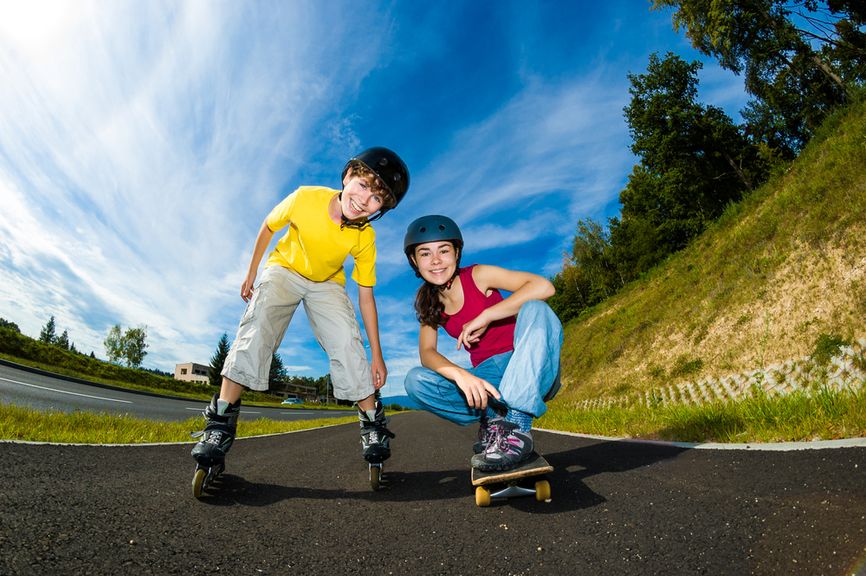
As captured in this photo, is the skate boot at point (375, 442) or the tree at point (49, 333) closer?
the skate boot at point (375, 442)

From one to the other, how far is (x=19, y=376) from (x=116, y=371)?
12.6 meters

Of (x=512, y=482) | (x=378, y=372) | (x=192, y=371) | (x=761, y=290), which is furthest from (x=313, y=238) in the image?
(x=192, y=371)

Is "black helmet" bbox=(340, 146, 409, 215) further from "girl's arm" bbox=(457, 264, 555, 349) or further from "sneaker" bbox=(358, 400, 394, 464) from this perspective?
"sneaker" bbox=(358, 400, 394, 464)

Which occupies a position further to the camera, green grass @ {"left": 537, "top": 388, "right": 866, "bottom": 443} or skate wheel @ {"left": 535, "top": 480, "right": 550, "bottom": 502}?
green grass @ {"left": 537, "top": 388, "right": 866, "bottom": 443}

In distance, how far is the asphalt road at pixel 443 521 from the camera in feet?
4.59

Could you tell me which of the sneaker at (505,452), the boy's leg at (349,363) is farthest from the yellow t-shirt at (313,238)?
the sneaker at (505,452)

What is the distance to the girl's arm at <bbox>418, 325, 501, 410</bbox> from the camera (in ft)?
7.68

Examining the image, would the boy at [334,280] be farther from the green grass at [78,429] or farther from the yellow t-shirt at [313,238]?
the green grass at [78,429]

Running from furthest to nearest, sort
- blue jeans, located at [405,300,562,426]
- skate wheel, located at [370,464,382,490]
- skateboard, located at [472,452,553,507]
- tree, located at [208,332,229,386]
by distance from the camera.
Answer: tree, located at [208,332,229,386] < skate wheel, located at [370,464,382,490] < blue jeans, located at [405,300,562,426] < skateboard, located at [472,452,553,507]

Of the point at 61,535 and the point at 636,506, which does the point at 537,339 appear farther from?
the point at 61,535

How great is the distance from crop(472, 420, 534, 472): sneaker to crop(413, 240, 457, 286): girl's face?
1.34 meters

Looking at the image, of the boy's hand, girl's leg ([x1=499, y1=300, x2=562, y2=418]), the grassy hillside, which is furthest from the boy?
the grassy hillside

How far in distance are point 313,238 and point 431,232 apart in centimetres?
100

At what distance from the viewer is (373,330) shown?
3512mm
